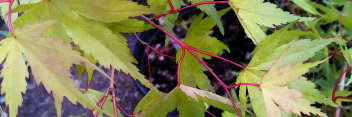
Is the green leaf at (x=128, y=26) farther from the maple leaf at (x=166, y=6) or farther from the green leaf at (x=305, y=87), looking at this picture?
the green leaf at (x=305, y=87)

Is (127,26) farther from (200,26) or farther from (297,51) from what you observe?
(297,51)

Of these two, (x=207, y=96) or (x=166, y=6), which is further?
(x=166, y=6)

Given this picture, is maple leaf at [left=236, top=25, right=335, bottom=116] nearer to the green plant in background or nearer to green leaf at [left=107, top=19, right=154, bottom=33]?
the green plant in background

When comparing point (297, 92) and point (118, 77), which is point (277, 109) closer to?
point (297, 92)

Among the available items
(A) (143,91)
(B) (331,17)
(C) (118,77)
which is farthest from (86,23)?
(C) (118,77)

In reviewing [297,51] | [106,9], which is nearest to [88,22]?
[106,9]

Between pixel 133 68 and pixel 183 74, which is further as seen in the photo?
pixel 183 74

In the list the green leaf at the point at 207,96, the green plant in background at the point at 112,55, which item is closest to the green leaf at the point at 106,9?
the green plant in background at the point at 112,55
